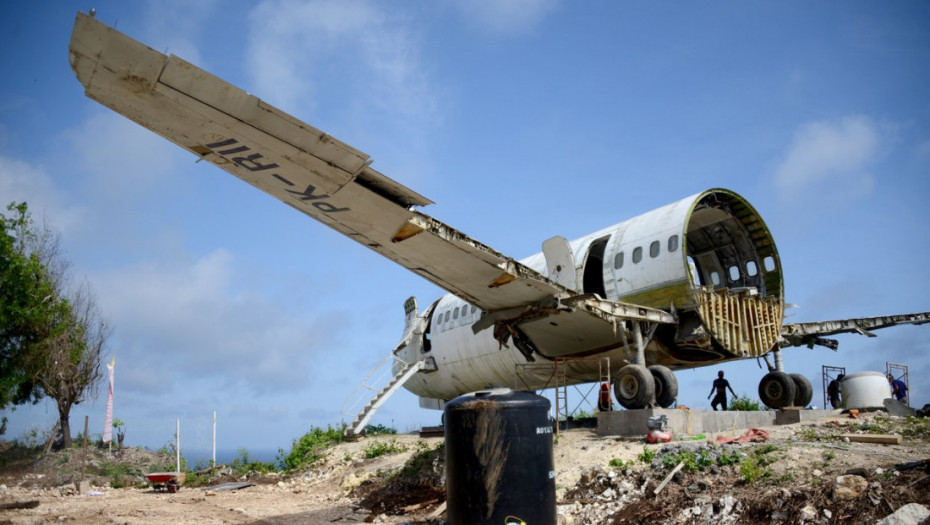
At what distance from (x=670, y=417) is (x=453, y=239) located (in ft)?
18.7

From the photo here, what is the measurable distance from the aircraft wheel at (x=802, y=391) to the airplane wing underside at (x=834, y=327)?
3.59 feet

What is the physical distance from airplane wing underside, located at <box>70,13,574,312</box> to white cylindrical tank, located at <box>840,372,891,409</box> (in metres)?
9.10

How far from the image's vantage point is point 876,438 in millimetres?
11516

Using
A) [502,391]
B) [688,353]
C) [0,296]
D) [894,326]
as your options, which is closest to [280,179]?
[502,391]

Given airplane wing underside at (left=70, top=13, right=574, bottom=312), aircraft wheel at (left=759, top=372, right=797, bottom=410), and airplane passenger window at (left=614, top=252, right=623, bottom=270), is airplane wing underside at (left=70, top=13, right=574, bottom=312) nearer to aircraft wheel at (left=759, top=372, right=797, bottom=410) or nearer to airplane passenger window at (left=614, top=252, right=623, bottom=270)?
airplane passenger window at (left=614, top=252, right=623, bottom=270)

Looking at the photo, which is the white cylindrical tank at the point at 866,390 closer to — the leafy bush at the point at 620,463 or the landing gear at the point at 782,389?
the landing gear at the point at 782,389

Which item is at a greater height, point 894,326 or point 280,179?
point 280,179

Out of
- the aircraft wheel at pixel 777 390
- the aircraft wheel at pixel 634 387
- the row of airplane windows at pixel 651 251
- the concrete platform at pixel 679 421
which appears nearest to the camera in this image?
the concrete platform at pixel 679 421

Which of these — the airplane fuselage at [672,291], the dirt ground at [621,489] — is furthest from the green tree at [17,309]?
the airplane fuselage at [672,291]

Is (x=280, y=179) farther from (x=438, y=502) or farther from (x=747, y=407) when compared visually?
(x=747, y=407)

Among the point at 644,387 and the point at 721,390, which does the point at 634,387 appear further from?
the point at 721,390

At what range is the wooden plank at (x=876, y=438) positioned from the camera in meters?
11.3

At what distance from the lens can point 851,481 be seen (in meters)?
8.38

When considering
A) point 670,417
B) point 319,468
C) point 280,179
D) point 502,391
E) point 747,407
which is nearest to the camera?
point 502,391
